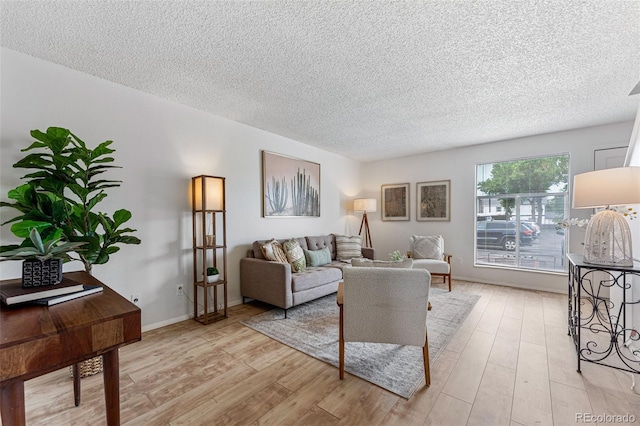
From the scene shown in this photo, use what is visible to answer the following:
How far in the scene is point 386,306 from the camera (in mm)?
1870

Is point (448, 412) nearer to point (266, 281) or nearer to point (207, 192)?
point (266, 281)

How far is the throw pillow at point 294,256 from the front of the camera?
353 centimetres

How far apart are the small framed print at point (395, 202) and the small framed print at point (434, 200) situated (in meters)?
0.25

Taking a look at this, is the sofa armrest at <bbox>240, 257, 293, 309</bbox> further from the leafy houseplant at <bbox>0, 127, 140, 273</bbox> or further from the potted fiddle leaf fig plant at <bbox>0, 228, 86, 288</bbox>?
the potted fiddle leaf fig plant at <bbox>0, 228, 86, 288</bbox>

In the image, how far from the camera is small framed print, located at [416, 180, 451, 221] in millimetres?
4992

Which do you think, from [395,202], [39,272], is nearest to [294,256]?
[39,272]

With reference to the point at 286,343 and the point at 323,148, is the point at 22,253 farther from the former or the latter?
the point at 323,148

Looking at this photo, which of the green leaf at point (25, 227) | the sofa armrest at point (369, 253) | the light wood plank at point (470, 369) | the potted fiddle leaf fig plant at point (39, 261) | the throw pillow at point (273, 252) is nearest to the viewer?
the potted fiddle leaf fig plant at point (39, 261)

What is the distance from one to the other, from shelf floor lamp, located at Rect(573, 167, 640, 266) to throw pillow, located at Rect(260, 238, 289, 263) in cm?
298

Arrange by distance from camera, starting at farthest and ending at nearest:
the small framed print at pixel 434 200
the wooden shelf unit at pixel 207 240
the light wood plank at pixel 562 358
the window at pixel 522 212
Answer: the small framed print at pixel 434 200
the window at pixel 522 212
the wooden shelf unit at pixel 207 240
the light wood plank at pixel 562 358

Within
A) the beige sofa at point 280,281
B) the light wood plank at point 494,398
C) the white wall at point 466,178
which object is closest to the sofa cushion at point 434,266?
the white wall at point 466,178

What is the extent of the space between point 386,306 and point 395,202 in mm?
4028

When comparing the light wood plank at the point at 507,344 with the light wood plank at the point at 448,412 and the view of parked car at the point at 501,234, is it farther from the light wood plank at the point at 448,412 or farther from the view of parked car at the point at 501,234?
the view of parked car at the point at 501,234

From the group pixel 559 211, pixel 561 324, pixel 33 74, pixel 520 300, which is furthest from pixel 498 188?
pixel 33 74
